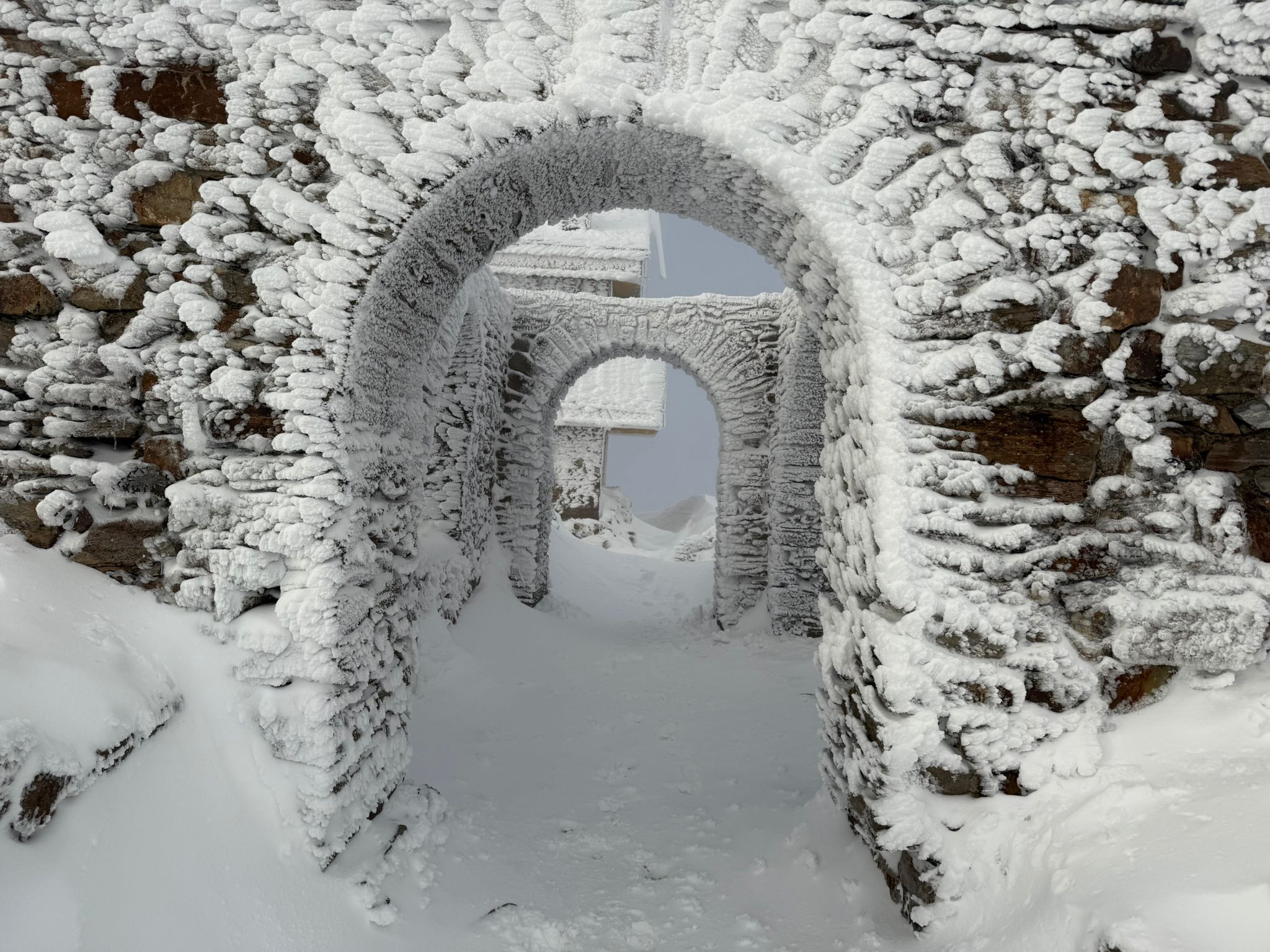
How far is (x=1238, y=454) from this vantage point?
1.59 m

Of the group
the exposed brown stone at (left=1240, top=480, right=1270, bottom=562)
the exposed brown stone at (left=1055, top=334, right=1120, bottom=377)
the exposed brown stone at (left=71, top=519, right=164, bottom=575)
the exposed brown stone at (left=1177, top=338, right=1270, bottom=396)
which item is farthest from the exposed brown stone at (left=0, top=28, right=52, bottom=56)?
the exposed brown stone at (left=1240, top=480, right=1270, bottom=562)

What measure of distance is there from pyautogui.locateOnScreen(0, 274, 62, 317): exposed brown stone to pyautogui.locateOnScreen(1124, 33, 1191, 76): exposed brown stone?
2592mm

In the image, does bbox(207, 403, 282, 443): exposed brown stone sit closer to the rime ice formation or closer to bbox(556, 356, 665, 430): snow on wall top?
the rime ice formation

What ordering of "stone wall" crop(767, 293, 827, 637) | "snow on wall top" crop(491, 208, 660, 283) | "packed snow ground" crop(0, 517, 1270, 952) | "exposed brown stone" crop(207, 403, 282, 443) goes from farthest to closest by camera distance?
1. "snow on wall top" crop(491, 208, 660, 283)
2. "stone wall" crop(767, 293, 827, 637)
3. "exposed brown stone" crop(207, 403, 282, 443)
4. "packed snow ground" crop(0, 517, 1270, 952)

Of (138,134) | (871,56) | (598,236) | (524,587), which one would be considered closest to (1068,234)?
(871,56)

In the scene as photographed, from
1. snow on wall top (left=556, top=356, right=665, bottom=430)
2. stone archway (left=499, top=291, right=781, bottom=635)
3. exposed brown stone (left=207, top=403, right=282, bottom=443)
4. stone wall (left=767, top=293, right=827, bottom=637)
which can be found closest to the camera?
exposed brown stone (left=207, top=403, right=282, bottom=443)

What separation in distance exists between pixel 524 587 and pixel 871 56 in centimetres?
431

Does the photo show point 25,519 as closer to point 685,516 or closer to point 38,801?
point 38,801

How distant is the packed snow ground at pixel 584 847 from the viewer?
4.12 feet

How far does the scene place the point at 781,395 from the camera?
5211 mm

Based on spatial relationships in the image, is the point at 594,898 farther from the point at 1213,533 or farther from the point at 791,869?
the point at 1213,533

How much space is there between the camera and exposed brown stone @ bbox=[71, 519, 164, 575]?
5.97ft

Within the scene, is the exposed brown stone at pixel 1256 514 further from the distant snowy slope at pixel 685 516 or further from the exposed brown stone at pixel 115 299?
the distant snowy slope at pixel 685 516

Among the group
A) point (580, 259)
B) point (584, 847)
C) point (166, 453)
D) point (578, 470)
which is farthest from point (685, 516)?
point (166, 453)
